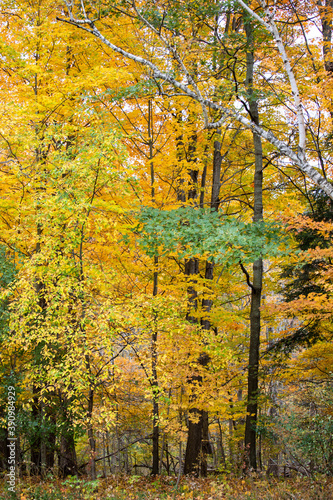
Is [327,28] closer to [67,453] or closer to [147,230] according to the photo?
[147,230]

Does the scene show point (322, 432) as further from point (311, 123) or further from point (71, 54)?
point (71, 54)

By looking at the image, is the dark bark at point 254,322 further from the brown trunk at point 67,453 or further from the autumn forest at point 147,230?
the brown trunk at point 67,453

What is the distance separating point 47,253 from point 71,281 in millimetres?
797

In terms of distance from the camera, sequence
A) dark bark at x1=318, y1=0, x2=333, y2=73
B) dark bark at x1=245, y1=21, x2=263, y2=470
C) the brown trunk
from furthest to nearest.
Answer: the brown trunk
dark bark at x1=245, y1=21, x2=263, y2=470
dark bark at x1=318, y1=0, x2=333, y2=73

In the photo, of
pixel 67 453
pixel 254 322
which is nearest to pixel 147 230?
pixel 254 322

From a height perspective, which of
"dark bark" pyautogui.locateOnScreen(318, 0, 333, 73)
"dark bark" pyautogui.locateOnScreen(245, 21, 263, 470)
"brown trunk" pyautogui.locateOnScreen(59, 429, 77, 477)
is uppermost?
"dark bark" pyautogui.locateOnScreen(318, 0, 333, 73)

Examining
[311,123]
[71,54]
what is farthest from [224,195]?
[71,54]

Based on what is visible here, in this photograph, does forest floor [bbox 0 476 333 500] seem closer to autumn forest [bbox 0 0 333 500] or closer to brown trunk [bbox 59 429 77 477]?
autumn forest [bbox 0 0 333 500]

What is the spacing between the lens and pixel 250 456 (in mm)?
8445

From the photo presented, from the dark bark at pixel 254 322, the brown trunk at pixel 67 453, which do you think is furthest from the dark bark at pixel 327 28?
the brown trunk at pixel 67 453

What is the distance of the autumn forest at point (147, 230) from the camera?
6734mm

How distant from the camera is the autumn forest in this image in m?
6.73

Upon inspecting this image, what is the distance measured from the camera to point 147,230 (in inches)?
292

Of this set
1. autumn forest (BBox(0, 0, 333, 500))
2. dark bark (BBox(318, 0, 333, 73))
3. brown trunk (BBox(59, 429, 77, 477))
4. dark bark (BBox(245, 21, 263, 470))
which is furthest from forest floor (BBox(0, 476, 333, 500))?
dark bark (BBox(318, 0, 333, 73))
